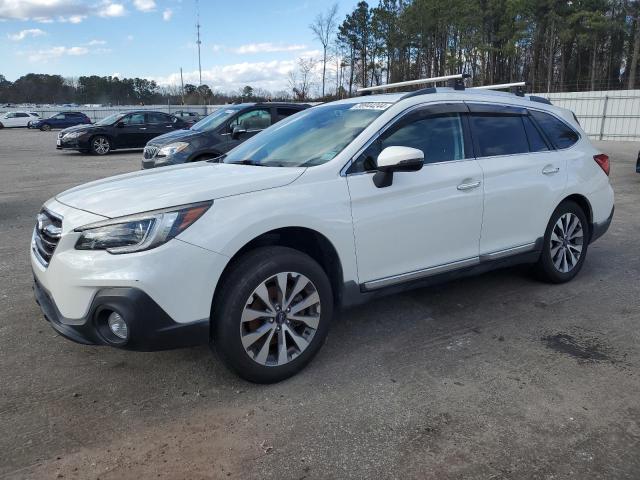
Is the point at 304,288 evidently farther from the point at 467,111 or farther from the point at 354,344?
the point at 467,111

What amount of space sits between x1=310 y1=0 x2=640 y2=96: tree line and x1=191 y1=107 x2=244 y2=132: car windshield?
1519 inches

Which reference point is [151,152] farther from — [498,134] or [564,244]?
[564,244]

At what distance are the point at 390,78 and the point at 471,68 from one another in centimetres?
943

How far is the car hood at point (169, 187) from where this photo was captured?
9.64ft

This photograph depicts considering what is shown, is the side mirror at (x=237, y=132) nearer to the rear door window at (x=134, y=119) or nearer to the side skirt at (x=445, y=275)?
the side skirt at (x=445, y=275)

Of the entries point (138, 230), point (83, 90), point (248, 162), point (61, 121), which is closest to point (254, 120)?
point (248, 162)

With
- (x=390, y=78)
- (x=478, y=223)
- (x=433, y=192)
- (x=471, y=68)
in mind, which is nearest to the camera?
(x=433, y=192)

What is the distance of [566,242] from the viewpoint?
4.95m

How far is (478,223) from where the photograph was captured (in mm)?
4113

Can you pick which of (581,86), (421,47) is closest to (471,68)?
(421,47)

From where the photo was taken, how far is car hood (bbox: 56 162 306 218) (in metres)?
2.94

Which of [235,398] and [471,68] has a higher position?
[471,68]

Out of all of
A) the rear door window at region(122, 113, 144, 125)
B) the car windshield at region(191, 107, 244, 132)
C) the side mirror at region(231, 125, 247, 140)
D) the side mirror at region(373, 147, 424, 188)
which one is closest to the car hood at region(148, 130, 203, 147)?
the car windshield at region(191, 107, 244, 132)

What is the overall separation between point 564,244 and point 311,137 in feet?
8.67
